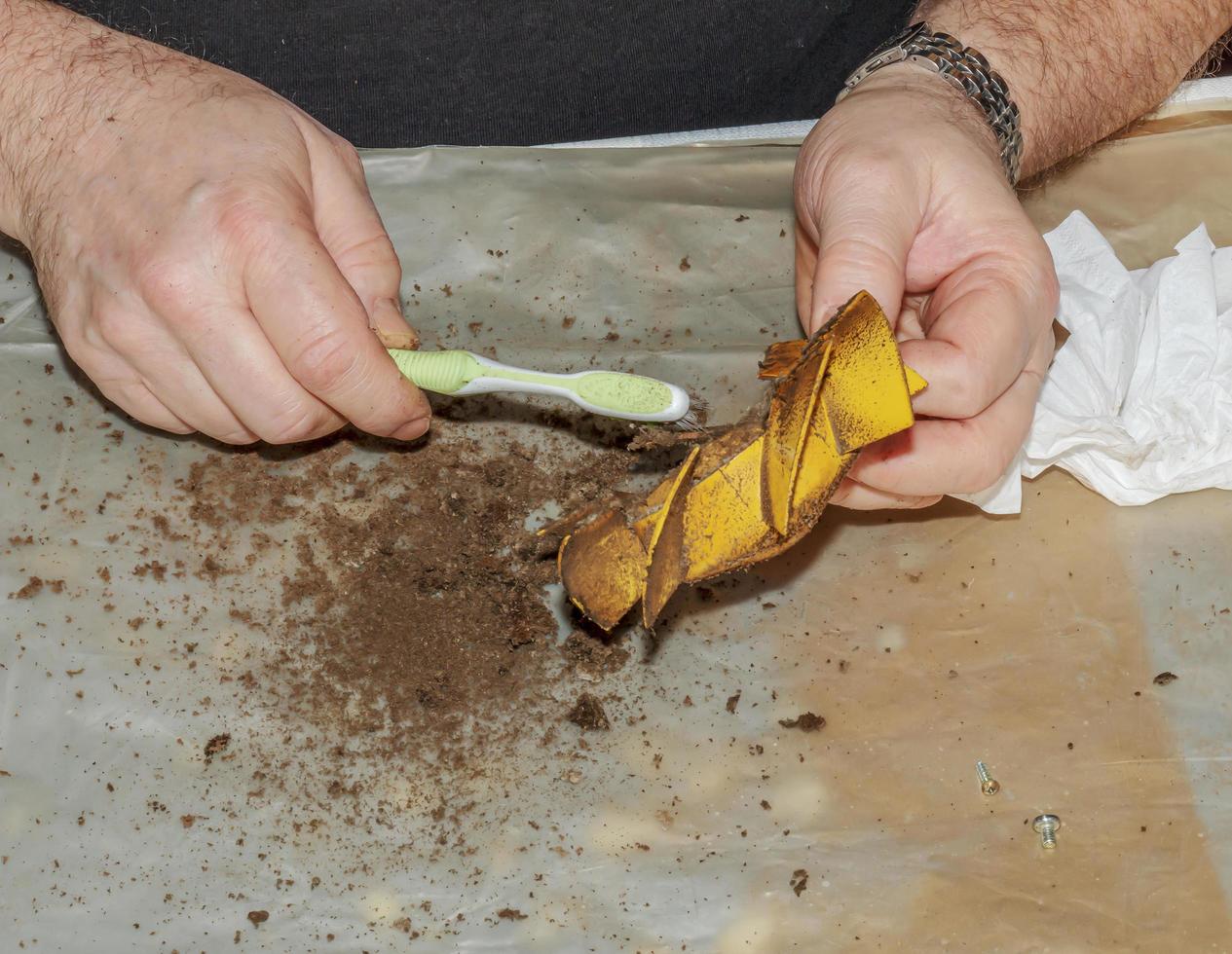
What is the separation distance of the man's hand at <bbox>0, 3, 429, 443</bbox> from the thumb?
40 centimetres

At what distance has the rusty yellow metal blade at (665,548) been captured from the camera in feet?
2.76

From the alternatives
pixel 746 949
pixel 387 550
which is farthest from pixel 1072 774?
pixel 387 550

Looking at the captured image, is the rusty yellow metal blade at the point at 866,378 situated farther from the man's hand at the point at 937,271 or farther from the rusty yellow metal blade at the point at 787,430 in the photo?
the man's hand at the point at 937,271

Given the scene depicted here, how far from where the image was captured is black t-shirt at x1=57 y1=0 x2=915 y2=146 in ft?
3.94

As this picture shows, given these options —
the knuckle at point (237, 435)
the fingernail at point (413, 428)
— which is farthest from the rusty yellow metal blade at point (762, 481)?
the knuckle at point (237, 435)

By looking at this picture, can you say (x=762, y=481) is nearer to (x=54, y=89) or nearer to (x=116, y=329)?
(x=116, y=329)

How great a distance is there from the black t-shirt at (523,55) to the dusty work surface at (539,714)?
0.38m

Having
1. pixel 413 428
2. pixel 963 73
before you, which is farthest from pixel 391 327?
pixel 963 73

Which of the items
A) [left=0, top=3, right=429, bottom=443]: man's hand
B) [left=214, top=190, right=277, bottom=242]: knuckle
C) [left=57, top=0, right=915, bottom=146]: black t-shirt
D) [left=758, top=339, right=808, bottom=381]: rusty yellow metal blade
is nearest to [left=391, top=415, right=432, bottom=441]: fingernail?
[left=0, top=3, right=429, bottom=443]: man's hand

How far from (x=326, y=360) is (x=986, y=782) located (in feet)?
2.64

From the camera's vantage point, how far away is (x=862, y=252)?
0.91m

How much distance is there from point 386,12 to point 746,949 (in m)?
1.14

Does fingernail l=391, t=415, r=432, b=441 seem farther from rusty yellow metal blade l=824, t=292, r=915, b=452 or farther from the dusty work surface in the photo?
rusty yellow metal blade l=824, t=292, r=915, b=452

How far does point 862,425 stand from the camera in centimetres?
78
